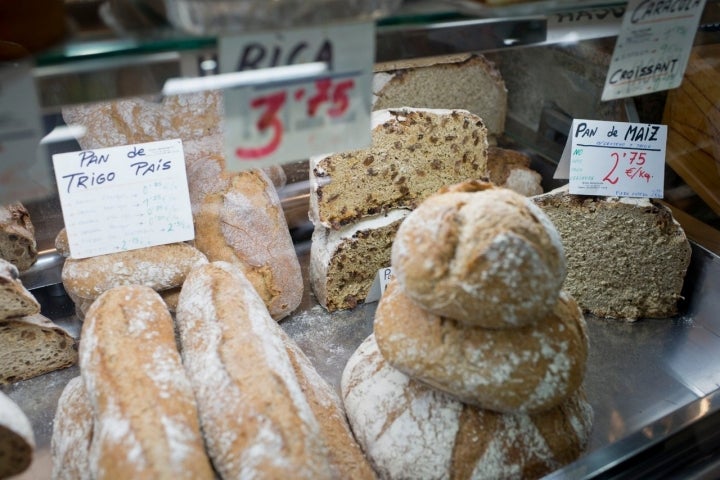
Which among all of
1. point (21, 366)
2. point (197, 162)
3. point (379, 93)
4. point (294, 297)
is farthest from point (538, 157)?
point (21, 366)

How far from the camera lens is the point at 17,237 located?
205cm

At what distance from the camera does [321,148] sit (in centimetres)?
121

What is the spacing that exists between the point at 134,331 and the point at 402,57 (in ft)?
2.98

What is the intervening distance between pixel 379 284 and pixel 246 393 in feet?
3.39

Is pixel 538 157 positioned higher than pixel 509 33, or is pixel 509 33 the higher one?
pixel 509 33

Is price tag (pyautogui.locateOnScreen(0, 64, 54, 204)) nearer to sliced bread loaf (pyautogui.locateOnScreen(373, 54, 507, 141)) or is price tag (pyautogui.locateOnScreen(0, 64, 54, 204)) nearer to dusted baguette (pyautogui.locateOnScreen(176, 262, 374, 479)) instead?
dusted baguette (pyautogui.locateOnScreen(176, 262, 374, 479))

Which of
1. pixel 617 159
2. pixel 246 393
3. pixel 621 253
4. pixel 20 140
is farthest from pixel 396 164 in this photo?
pixel 20 140

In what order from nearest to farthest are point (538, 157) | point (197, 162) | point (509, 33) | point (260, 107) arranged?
point (260, 107)
point (509, 33)
point (197, 162)
point (538, 157)

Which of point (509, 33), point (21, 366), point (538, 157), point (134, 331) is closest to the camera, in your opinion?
point (509, 33)

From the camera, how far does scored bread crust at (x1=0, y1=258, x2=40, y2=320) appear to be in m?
1.76

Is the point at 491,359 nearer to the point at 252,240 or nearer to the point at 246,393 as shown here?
the point at 246,393

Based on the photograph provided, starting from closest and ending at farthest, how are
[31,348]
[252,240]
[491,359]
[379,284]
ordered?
[491,359]
[31,348]
[252,240]
[379,284]

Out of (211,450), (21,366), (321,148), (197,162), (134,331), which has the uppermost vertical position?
(321,148)

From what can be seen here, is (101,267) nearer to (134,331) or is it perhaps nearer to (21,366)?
(21,366)
